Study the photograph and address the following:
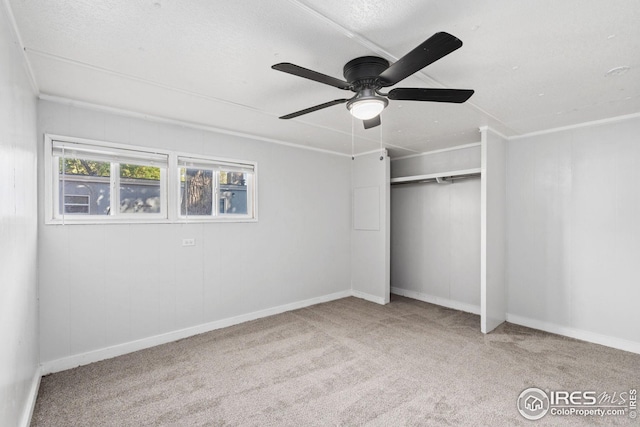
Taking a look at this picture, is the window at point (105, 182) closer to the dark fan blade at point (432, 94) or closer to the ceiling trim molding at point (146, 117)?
the ceiling trim molding at point (146, 117)

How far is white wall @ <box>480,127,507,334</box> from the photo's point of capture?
3719mm

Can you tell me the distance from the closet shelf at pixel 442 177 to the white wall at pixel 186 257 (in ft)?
3.35

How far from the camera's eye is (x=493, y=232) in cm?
389

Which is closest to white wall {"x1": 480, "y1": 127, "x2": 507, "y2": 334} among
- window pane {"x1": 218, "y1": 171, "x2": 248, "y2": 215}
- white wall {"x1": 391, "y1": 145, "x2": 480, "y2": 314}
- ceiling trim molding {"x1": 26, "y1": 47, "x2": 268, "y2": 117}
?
white wall {"x1": 391, "y1": 145, "x2": 480, "y2": 314}

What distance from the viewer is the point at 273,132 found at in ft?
13.4

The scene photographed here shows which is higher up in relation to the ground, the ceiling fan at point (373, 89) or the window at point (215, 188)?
the ceiling fan at point (373, 89)

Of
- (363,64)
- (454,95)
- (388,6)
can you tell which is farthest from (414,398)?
(388,6)

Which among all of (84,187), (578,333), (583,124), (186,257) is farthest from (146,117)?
(578,333)

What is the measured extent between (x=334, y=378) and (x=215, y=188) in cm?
264

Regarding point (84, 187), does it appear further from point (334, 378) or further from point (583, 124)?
point (583, 124)

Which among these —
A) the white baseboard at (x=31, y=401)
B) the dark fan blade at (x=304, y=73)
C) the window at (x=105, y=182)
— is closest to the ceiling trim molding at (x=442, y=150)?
the dark fan blade at (x=304, y=73)

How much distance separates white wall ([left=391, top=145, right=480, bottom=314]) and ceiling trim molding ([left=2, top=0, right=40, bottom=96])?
487 centimetres

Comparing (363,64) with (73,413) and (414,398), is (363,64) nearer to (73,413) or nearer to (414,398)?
(414,398)

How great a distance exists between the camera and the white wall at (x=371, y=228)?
16.6ft
